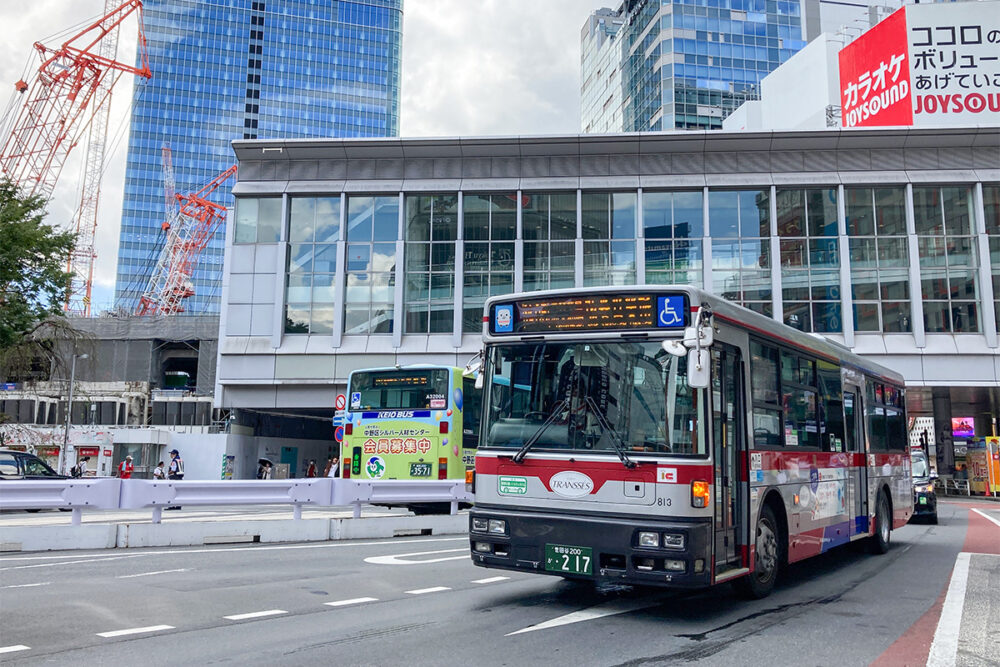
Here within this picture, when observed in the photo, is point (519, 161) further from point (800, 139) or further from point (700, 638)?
point (700, 638)

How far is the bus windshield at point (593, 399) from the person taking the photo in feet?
24.1

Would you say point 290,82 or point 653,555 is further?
point 290,82

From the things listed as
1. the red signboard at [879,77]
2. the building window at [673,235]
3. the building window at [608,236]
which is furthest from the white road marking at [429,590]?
the red signboard at [879,77]

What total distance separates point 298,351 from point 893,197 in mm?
29004

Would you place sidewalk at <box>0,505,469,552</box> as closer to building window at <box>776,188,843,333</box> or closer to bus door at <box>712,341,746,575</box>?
bus door at <box>712,341,746,575</box>

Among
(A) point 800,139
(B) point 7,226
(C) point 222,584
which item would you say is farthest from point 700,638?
(A) point 800,139

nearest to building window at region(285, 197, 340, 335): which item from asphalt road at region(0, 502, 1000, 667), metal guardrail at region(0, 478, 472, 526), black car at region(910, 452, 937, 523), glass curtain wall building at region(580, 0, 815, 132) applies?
metal guardrail at region(0, 478, 472, 526)

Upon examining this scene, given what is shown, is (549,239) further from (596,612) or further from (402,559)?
(596,612)

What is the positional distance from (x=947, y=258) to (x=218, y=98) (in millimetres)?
143949

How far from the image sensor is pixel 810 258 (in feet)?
127

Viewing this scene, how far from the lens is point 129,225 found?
156 meters

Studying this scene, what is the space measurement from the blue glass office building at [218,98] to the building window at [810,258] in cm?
12718

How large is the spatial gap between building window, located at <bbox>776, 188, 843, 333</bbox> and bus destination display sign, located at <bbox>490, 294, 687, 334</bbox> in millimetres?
32295

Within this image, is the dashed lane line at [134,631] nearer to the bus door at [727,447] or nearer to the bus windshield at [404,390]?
the bus door at [727,447]
